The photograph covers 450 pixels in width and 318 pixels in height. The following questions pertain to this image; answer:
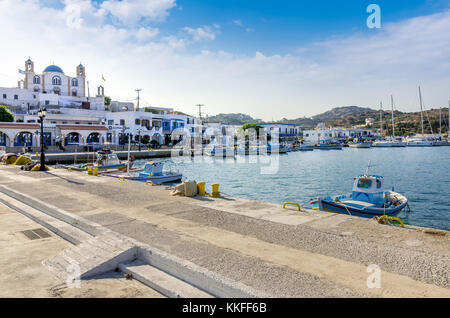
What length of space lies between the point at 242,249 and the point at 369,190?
11.7 m

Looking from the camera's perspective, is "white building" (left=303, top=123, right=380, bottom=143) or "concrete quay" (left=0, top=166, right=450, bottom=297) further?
"white building" (left=303, top=123, right=380, bottom=143)

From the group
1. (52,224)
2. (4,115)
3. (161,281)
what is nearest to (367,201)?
(161,281)

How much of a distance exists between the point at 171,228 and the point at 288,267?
4.10m

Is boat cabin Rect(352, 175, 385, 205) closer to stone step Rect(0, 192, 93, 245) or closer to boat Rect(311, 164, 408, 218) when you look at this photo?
boat Rect(311, 164, 408, 218)

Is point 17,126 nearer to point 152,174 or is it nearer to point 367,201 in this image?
point 152,174

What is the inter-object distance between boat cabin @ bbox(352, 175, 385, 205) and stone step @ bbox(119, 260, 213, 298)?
1349 cm

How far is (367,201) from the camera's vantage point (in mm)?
16578

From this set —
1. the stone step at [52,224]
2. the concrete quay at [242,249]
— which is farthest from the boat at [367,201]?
the stone step at [52,224]

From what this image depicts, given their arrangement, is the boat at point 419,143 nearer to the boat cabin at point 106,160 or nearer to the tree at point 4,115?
the boat cabin at point 106,160

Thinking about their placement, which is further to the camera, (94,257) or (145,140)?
(145,140)

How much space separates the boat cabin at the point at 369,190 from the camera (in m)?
16.6

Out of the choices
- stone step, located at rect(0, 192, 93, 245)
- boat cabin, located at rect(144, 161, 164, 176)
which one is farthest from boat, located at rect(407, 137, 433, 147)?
stone step, located at rect(0, 192, 93, 245)

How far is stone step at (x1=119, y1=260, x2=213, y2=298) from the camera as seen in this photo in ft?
18.2
